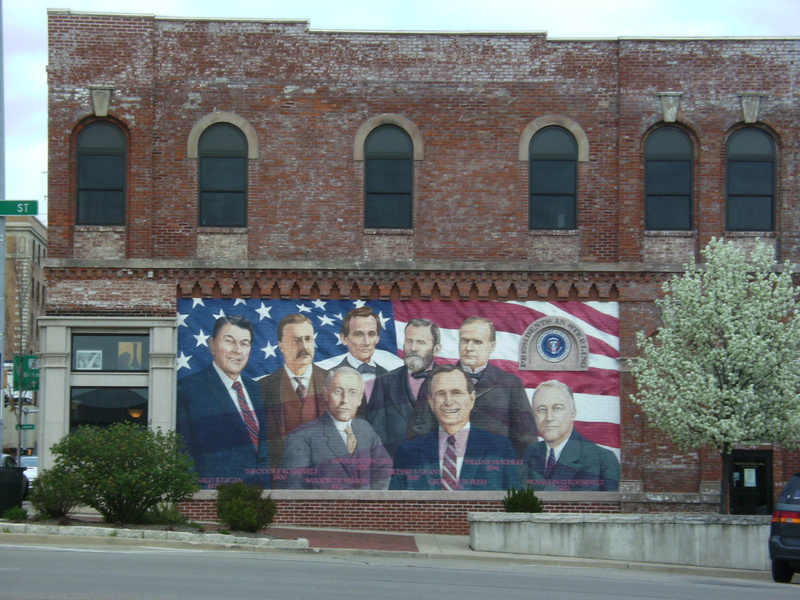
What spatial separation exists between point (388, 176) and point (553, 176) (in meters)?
3.55

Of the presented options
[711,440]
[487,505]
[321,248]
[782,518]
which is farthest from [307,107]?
[782,518]

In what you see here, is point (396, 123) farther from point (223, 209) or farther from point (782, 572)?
point (782, 572)

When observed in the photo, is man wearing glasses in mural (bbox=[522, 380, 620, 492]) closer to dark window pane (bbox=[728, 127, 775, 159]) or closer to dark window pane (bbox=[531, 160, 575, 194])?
dark window pane (bbox=[531, 160, 575, 194])

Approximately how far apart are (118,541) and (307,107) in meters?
10.5

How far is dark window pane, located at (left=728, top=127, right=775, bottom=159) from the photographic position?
24703 mm

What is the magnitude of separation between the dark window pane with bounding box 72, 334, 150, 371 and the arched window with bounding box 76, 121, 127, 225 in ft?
8.05

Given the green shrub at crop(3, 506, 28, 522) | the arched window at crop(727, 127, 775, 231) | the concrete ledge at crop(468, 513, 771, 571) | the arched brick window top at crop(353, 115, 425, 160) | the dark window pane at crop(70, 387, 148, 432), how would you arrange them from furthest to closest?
the arched window at crop(727, 127, 775, 231) → the arched brick window top at crop(353, 115, 425, 160) → the dark window pane at crop(70, 387, 148, 432) → the concrete ledge at crop(468, 513, 771, 571) → the green shrub at crop(3, 506, 28, 522)

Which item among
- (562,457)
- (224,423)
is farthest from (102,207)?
(562,457)

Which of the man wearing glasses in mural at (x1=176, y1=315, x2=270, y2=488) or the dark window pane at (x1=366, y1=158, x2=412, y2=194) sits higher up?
the dark window pane at (x1=366, y1=158, x2=412, y2=194)

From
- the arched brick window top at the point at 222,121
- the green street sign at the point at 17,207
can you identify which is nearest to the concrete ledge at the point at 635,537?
the arched brick window top at the point at 222,121

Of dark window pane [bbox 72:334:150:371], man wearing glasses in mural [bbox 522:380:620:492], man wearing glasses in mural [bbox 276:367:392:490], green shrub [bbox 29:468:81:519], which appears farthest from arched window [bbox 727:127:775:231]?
green shrub [bbox 29:468:81:519]

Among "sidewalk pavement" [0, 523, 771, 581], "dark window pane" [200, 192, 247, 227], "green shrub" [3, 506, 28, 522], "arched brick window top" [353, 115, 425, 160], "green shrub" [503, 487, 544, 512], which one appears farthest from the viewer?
"arched brick window top" [353, 115, 425, 160]

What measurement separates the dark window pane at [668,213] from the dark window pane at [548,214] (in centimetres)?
169

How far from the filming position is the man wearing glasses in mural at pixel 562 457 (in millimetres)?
23938
